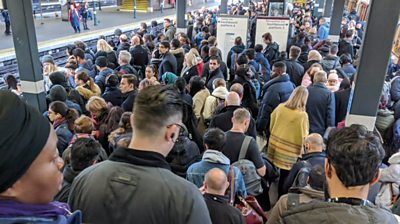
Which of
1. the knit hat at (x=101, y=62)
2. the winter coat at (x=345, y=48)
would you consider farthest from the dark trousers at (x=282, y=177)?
the winter coat at (x=345, y=48)

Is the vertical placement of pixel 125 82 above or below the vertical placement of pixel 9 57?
above

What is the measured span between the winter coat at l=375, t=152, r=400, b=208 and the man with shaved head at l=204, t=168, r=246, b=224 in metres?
1.47

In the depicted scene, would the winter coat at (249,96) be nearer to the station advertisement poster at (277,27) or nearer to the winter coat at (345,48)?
the winter coat at (345,48)

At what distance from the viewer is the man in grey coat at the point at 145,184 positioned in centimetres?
162

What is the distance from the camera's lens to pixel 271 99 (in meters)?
4.91

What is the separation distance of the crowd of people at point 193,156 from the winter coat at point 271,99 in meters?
0.01

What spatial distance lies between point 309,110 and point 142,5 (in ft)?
96.3

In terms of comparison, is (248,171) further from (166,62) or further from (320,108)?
(166,62)

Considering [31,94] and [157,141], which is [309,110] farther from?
[31,94]

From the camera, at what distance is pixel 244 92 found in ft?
17.5

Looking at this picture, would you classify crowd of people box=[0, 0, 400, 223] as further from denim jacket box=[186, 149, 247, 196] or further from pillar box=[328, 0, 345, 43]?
pillar box=[328, 0, 345, 43]

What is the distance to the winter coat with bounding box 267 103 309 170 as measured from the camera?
4086 mm

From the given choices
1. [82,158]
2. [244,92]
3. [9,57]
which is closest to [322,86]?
[244,92]

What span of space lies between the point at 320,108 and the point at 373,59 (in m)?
1.09
